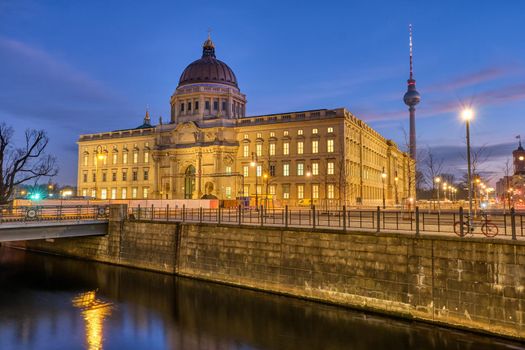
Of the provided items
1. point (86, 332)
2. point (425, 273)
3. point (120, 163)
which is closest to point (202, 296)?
point (86, 332)

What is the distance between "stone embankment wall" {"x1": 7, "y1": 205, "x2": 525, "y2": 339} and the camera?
45.6 feet

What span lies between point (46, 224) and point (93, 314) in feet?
34.5

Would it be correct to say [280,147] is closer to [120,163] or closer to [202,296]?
[120,163]

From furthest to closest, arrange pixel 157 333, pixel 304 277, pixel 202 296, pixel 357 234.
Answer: pixel 202 296 < pixel 304 277 < pixel 357 234 < pixel 157 333

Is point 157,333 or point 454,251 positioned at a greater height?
point 454,251

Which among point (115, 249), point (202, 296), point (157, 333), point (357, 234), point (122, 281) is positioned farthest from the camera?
point (115, 249)

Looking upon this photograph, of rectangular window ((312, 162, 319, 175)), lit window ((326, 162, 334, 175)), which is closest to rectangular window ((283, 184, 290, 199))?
rectangular window ((312, 162, 319, 175))

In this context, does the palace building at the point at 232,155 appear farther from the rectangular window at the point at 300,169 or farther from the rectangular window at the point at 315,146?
the rectangular window at the point at 300,169

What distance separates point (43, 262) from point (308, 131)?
4721 centimetres

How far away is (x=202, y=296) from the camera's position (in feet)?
68.2

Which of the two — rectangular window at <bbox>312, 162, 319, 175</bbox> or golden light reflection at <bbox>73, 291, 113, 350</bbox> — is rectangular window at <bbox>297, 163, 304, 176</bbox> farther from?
golden light reflection at <bbox>73, 291, 113, 350</bbox>

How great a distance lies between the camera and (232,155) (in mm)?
74562

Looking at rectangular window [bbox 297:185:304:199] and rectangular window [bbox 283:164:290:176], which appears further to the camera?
rectangular window [bbox 283:164:290:176]

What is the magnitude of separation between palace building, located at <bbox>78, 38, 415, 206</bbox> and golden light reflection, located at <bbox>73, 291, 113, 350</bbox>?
35.0m
